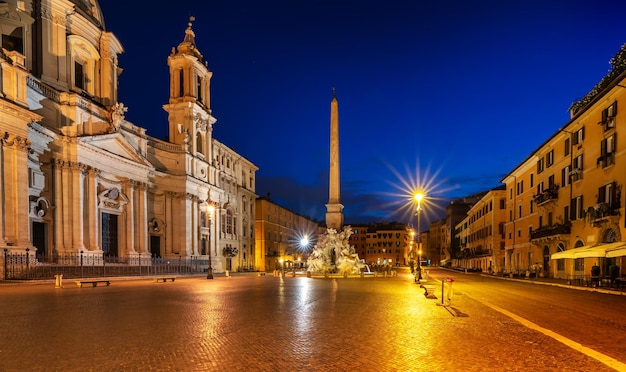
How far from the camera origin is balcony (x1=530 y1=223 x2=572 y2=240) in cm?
3334

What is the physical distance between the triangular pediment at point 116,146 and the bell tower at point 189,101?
8903mm

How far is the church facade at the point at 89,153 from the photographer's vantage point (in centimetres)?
2770

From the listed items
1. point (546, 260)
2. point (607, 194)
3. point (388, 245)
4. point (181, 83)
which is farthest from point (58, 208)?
point (388, 245)

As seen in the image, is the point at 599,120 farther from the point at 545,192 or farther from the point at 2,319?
the point at 2,319

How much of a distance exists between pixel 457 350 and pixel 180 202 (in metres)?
44.0

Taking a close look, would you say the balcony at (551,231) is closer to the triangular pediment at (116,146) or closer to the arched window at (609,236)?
the arched window at (609,236)

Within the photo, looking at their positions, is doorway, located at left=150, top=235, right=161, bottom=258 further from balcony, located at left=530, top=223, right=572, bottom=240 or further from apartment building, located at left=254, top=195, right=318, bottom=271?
balcony, located at left=530, top=223, right=572, bottom=240

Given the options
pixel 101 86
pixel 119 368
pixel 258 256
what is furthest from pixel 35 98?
pixel 258 256

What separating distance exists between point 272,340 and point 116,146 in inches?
1383

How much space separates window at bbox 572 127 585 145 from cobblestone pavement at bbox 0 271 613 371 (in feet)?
76.5

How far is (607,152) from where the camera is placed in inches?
1090

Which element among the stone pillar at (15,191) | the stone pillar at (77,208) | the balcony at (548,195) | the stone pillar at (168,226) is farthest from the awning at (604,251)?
the stone pillar at (168,226)

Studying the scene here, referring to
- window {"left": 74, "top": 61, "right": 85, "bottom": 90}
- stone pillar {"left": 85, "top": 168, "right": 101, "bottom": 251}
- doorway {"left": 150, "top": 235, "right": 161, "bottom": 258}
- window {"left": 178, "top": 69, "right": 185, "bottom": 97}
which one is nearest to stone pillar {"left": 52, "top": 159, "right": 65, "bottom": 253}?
stone pillar {"left": 85, "top": 168, "right": 101, "bottom": 251}

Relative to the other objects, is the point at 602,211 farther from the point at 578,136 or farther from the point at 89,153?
the point at 89,153
